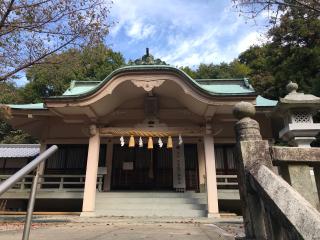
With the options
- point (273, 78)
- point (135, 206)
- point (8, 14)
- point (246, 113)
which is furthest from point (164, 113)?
point (273, 78)

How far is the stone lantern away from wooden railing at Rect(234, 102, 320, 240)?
5.37 m

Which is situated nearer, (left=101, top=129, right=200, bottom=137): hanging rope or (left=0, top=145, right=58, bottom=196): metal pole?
(left=0, top=145, right=58, bottom=196): metal pole

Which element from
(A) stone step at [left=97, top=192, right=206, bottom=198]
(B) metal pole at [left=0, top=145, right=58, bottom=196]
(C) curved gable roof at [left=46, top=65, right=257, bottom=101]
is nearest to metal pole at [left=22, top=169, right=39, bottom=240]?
(B) metal pole at [left=0, top=145, right=58, bottom=196]

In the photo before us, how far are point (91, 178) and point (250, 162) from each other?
28.2 ft

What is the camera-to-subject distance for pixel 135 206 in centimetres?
1087

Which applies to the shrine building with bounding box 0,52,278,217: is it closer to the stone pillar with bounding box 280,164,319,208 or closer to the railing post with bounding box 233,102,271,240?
the railing post with bounding box 233,102,271,240

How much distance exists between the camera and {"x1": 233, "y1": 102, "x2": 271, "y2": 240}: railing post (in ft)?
9.46

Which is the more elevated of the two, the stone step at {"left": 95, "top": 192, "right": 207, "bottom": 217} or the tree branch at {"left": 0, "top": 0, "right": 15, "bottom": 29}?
→ the tree branch at {"left": 0, "top": 0, "right": 15, "bottom": 29}

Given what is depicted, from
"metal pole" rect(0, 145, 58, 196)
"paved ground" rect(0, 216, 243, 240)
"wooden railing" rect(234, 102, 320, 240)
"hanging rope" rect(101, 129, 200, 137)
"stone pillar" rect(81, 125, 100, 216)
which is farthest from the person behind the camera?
"hanging rope" rect(101, 129, 200, 137)

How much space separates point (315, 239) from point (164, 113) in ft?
37.8

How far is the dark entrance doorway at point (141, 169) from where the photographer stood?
1393 cm

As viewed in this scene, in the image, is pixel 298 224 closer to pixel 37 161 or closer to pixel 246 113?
pixel 246 113

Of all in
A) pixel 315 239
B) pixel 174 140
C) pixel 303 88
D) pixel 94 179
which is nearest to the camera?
pixel 315 239

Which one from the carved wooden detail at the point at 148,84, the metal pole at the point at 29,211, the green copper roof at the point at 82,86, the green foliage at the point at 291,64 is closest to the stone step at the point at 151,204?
the carved wooden detail at the point at 148,84
